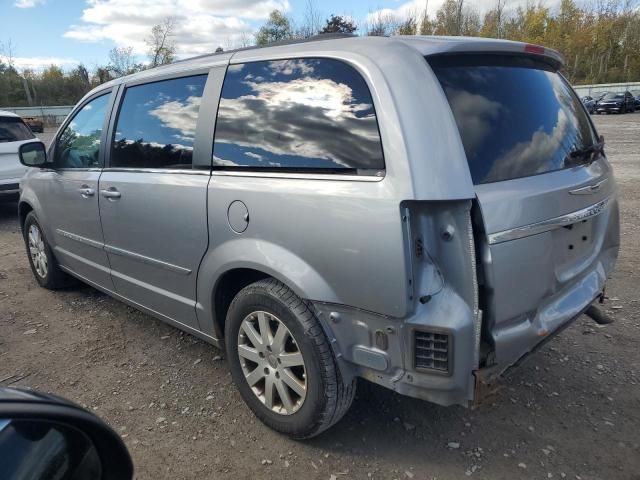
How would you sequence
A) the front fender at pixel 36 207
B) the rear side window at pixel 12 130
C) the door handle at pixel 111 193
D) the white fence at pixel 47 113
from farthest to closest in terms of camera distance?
the white fence at pixel 47 113 → the rear side window at pixel 12 130 → the front fender at pixel 36 207 → the door handle at pixel 111 193

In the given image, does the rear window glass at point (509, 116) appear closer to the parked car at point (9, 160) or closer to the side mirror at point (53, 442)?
the side mirror at point (53, 442)

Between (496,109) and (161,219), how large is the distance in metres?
1.96

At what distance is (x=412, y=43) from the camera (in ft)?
7.27

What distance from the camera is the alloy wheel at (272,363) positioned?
244 centimetres

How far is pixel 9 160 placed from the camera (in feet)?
26.7

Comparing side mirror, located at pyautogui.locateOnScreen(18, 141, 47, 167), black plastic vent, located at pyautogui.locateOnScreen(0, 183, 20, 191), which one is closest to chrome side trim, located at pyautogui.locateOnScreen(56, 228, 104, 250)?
side mirror, located at pyautogui.locateOnScreen(18, 141, 47, 167)

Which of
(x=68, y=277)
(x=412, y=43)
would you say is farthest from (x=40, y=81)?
(x=412, y=43)

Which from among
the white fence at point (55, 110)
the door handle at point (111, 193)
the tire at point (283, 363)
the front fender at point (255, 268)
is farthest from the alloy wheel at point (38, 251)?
the white fence at point (55, 110)

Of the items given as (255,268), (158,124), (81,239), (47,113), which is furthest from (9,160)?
(47,113)

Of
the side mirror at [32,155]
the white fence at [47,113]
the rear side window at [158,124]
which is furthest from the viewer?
the white fence at [47,113]

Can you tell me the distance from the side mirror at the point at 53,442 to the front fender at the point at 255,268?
977 mm

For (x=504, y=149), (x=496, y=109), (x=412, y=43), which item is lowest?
(x=504, y=149)

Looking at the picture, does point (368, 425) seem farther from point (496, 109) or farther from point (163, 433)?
point (496, 109)

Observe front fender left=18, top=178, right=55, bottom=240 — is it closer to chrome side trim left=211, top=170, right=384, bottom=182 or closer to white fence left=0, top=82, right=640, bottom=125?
chrome side trim left=211, top=170, right=384, bottom=182
